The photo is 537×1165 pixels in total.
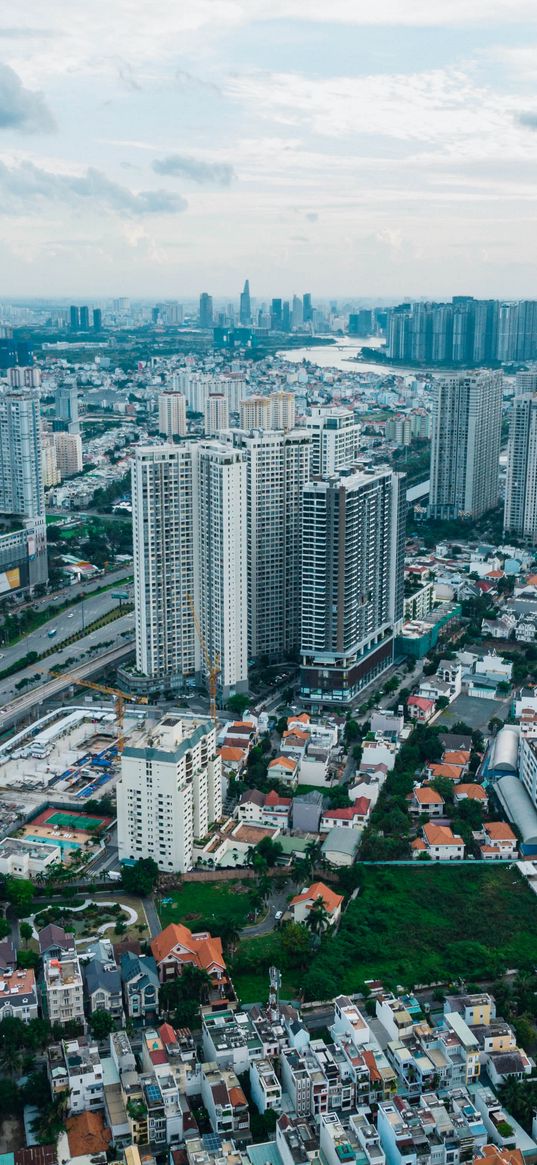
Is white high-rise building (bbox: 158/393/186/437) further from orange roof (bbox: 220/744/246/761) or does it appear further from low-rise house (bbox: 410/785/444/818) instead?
low-rise house (bbox: 410/785/444/818)

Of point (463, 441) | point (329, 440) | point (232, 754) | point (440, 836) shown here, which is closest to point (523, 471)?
point (463, 441)

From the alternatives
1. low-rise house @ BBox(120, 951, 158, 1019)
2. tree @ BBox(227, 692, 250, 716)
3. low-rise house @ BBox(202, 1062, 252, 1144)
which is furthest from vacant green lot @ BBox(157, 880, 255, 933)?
tree @ BBox(227, 692, 250, 716)

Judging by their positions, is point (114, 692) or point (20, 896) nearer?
point (20, 896)

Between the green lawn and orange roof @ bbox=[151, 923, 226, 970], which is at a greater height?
orange roof @ bbox=[151, 923, 226, 970]

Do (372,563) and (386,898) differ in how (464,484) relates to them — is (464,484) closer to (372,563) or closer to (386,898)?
(372,563)

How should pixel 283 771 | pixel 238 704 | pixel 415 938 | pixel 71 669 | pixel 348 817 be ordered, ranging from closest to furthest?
pixel 415 938, pixel 348 817, pixel 283 771, pixel 238 704, pixel 71 669

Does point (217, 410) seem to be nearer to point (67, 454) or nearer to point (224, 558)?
point (67, 454)
